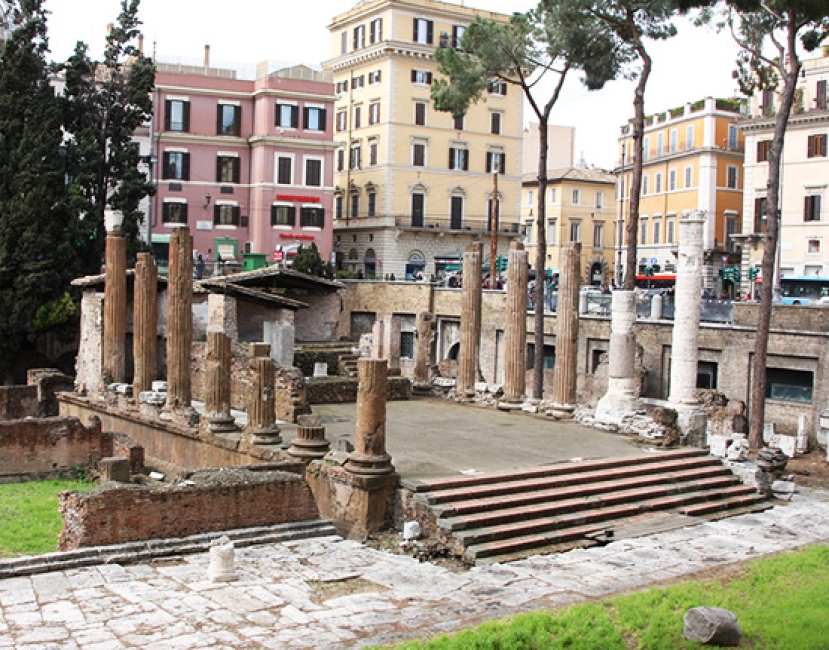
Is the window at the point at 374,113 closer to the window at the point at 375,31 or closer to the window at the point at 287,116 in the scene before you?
the window at the point at 375,31

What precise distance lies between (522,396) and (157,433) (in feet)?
29.0

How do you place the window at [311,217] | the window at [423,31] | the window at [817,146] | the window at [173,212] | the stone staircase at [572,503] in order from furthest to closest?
1. the window at [423,31]
2. the window at [311,217]
3. the window at [173,212]
4. the window at [817,146]
5. the stone staircase at [572,503]

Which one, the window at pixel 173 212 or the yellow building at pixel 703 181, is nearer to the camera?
the window at pixel 173 212

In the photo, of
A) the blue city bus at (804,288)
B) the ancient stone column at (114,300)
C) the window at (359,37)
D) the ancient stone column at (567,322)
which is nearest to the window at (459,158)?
the window at (359,37)

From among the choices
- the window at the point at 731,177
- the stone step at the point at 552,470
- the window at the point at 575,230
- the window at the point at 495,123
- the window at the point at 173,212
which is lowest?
the stone step at the point at 552,470

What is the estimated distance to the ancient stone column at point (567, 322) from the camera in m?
23.4

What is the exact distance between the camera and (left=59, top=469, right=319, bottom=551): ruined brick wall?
13984 millimetres

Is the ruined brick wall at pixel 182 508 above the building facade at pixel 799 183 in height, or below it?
below

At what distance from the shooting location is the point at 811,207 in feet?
135

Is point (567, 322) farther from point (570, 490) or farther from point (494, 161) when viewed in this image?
point (494, 161)

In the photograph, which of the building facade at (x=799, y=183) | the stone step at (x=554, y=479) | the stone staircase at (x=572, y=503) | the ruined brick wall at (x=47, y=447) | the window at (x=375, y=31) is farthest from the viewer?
the window at (x=375, y=31)

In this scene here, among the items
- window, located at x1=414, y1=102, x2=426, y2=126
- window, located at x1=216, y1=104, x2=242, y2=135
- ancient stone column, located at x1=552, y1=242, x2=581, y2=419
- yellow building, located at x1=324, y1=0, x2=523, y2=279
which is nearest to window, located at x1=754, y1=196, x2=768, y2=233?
yellow building, located at x1=324, y1=0, x2=523, y2=279

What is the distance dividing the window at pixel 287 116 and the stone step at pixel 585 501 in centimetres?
3119

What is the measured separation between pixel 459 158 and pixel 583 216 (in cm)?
1444
